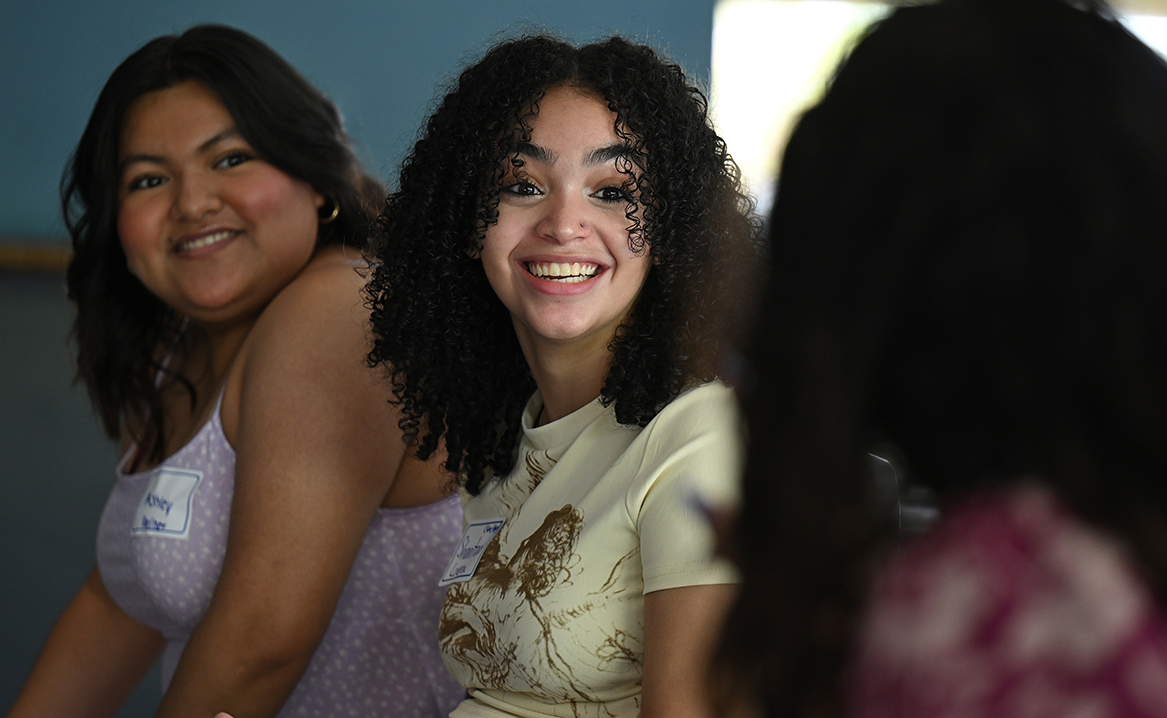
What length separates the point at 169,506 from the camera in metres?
1.43

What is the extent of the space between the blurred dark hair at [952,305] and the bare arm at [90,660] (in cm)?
149

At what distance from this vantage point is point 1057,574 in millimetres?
414

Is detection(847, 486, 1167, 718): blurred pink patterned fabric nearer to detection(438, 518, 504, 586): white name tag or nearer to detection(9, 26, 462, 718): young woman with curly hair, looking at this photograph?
detection(438, 518, 504, 586): white name tag

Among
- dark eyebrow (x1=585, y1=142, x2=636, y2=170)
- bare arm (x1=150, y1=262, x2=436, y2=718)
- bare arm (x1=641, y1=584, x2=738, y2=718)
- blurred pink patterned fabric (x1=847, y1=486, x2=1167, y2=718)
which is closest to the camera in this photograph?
blurred pink patterned fabric (x1=847, y1=486, x2=1167, y2=718)

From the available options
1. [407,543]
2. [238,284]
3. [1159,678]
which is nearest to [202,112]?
Answer: [238,284]

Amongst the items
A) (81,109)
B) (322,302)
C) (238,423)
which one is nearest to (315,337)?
(322,302)

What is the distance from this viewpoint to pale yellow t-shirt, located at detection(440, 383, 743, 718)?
3.18 feet

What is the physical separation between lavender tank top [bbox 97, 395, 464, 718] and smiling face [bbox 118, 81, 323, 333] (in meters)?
0.23

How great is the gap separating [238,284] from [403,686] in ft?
2.07

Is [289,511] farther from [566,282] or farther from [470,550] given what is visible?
[566,282]

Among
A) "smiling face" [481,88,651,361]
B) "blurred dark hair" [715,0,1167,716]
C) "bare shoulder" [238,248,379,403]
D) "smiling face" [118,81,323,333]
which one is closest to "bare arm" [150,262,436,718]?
"bare shoulder" [238,248,379,403]

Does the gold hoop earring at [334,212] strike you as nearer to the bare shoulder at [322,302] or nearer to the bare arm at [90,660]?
the bare shoulder at [322,302]

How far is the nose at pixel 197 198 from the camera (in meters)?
1.55

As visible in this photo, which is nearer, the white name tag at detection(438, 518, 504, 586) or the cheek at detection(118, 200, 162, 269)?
the white name tag at detection(438, 518, 504, 586)
